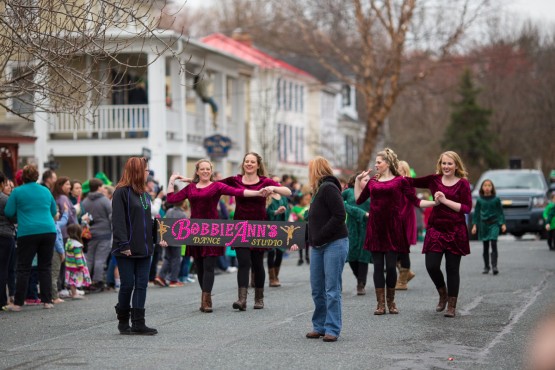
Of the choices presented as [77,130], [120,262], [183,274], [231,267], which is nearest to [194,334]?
[120,262]

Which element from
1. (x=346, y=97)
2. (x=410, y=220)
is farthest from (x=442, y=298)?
(x=346, y=97)

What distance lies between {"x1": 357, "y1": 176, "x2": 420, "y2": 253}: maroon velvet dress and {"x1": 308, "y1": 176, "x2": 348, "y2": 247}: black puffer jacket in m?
2.04

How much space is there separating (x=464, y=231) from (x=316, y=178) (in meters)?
2.81

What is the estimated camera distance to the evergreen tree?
68.6 meters

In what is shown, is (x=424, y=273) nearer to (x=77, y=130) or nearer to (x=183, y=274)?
(x=183, y=274)

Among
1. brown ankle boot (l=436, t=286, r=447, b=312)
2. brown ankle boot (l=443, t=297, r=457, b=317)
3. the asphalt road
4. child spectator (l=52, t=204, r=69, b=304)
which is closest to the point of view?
the asphalt road

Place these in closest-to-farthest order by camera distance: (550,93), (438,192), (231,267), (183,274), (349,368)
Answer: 1. (349,368)
2. (438,192)
3. (183,274)
4. (231,267)
5. (550,93)

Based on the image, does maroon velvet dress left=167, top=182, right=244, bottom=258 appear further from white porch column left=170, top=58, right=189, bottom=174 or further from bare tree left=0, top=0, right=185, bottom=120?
white porch column left=170, top=58, right=189, bottom=174

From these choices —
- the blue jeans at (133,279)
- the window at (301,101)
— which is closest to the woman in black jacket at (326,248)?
the blue jeans at (133,279)

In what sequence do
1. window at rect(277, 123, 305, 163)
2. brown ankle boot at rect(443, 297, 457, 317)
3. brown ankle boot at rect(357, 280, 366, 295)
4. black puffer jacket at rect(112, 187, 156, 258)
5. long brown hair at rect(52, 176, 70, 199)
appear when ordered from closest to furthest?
black puffer jacket at rect(112, 187, 156, 258)
brown ankle boot at rect(443, 297, 457, 317)
brown ankle boot at rect(357, 280, 366, 295)
long brown hair at rect(52, 176, 70, 199)
window at rect(277, 123, 305, 163)

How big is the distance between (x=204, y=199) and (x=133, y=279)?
2.44 m

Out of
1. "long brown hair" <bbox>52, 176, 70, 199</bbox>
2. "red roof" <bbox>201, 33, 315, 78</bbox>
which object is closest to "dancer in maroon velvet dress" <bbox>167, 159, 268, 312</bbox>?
"long brown hair" <bbox>52, 176, 70, 199</bbox>

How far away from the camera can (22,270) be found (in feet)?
48.0

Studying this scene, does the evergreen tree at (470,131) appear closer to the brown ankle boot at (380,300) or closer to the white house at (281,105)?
the white house at (281,105)
